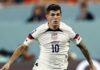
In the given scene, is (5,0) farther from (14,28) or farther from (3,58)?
(3,58)

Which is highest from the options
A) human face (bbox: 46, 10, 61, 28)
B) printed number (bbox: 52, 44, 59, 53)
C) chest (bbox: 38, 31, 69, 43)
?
human face (bbox: 46, 10, 61, 28)

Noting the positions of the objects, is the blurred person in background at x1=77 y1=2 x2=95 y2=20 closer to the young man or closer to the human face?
the young man

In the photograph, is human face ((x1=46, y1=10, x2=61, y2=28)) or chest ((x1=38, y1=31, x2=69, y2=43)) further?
chest ((x1=38, y1=31, x2=69, y2=43))

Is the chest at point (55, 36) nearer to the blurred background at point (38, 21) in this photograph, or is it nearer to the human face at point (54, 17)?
the human face at point (54, 17)

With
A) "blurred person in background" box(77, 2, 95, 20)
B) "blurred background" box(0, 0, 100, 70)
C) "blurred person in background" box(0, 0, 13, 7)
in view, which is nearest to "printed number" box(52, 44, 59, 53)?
"blurred background" box(0, 0, 100, 70)

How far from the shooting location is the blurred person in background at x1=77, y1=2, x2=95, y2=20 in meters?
12.9

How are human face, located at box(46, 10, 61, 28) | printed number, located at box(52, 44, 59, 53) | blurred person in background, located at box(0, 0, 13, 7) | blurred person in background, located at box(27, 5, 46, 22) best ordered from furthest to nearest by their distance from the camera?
blurred person in background, located at box(0, 0, 13, 7)
blurred person in background, located at box(27, 5, 46, 22)
printed number, located at box(52, 44, 59, 53)
human face, located at box(46, 10, 61, 28)

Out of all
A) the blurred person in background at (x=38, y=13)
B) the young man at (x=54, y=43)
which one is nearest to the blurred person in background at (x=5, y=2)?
the blurred person in background at (x=38, y=13)

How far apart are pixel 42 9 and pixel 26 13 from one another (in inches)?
36.6

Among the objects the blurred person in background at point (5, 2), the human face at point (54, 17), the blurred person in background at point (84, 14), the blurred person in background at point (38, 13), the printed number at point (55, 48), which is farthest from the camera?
the blurred person in background at point (5, 2)

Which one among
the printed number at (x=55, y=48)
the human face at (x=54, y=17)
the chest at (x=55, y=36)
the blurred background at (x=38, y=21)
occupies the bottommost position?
the blurred background at (x=38, y=21)

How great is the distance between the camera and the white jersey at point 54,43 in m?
8.04

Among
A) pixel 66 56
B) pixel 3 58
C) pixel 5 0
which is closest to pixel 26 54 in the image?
pixel 3 58

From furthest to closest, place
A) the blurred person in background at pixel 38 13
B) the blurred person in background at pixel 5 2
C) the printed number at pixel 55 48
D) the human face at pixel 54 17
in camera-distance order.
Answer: the blurred person in background at pixel 5 2
the blurred person in background at pixel 38 13
the printed number at pixel 55 48
the human face at pixel 54 17
